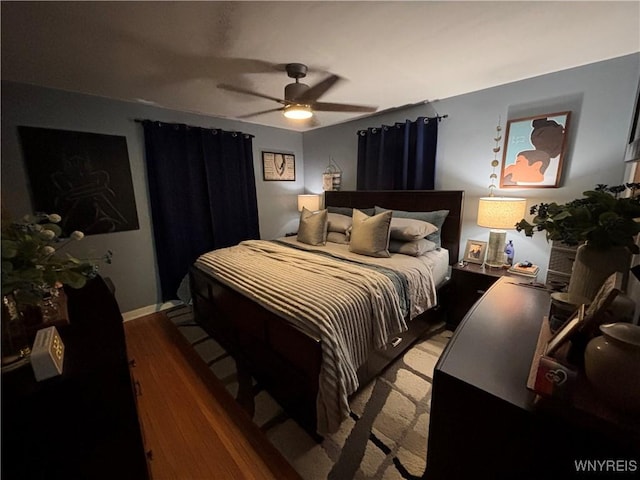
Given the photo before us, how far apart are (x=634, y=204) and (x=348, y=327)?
4.21 feet

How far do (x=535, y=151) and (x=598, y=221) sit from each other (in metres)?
1.75

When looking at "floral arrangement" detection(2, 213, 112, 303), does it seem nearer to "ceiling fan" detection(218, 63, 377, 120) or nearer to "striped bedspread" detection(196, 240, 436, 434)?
"striped bedspread" detection(196, 240, 436, 434)

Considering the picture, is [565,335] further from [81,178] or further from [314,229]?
[81,178]

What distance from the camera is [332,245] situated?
2.93 metres

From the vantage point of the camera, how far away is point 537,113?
7.36 ft

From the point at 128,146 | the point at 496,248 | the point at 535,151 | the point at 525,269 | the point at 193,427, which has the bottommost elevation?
the point at 193,427

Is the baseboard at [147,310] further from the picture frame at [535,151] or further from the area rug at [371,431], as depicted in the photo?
the picture frame at [535,151]

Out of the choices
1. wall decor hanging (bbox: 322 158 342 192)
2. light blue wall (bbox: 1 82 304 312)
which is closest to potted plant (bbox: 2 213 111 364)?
light blue wall (bbox: 1 82 304 312)

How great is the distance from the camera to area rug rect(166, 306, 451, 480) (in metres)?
1.33

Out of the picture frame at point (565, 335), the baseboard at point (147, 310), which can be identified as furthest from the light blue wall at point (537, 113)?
the baseboard at point (147, 310)

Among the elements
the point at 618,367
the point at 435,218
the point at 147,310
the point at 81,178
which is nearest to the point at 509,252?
the point at 435,218

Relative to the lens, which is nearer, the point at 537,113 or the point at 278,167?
the point at 537,113

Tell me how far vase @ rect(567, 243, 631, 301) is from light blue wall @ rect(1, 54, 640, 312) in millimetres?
1625

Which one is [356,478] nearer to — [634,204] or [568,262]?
→ [634,204]
